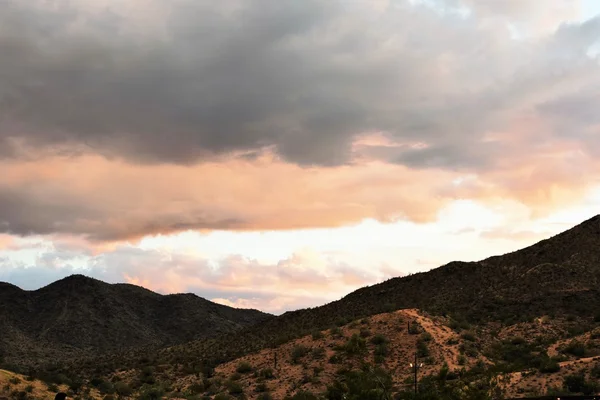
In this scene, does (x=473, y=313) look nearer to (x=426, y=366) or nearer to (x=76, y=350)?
(x=426, y=366)

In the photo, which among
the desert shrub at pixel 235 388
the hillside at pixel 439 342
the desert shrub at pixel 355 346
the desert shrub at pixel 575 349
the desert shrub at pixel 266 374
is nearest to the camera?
the hillside at pixel 439 342

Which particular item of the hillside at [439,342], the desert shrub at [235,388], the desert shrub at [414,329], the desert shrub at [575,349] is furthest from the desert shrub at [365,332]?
the desert shrub at [575,349]

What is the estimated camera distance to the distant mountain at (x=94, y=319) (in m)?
146

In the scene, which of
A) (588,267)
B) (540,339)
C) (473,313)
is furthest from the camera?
(588,267)

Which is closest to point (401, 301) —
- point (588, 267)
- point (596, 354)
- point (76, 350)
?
point (588, 267)

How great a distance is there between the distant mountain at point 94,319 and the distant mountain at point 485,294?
4674cm

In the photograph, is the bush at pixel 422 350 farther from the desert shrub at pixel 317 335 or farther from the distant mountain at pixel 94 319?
the distant mountain at pixel 94 319

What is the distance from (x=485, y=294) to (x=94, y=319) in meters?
101

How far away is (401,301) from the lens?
370ft

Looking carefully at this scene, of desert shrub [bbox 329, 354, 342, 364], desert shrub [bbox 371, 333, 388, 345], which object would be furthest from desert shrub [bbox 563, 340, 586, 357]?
desert shrub [bbox 329, 354, 342, 364]

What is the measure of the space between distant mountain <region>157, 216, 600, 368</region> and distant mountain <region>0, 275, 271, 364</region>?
46738 mm

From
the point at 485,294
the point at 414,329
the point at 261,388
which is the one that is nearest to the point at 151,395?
the point at 261,388

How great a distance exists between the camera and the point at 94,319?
163 m

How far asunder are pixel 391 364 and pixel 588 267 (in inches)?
1911
